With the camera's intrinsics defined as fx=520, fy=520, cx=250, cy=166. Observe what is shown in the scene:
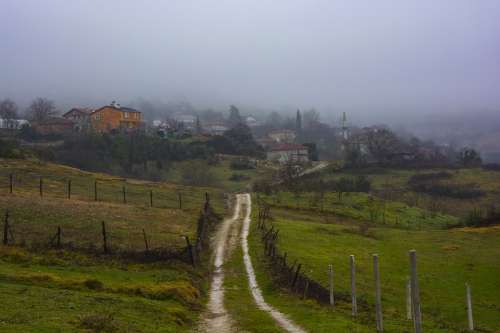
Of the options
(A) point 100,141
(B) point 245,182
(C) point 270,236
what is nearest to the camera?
(C) point 270,236

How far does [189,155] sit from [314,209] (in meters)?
73.6

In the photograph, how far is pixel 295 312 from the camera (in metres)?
23.8

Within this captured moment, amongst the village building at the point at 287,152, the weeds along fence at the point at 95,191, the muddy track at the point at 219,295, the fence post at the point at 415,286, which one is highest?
the village building at the point at 287,152

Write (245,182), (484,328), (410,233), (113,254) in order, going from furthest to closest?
1. (245,182)
2. (410,233)
3. (113,254)
4. (484,328)

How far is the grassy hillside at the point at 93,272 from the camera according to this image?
61.0 feet

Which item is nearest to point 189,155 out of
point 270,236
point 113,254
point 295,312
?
point 270,236

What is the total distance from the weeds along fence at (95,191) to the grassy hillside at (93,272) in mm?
5438

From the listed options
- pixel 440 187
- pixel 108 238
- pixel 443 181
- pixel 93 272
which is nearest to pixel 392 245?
pixel 108 238

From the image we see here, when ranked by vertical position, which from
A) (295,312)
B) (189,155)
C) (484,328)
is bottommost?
(484,328)

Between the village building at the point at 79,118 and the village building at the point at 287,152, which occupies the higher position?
the village building at the point at 79,118

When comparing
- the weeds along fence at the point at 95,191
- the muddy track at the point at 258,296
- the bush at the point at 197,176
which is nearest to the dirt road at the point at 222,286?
the muddy track at the point at 258,296

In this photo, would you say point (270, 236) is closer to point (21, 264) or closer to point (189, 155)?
point (21, 264)

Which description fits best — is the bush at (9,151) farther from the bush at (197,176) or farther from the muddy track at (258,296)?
the muddy track at (258,296)

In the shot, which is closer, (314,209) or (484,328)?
(484,328)
